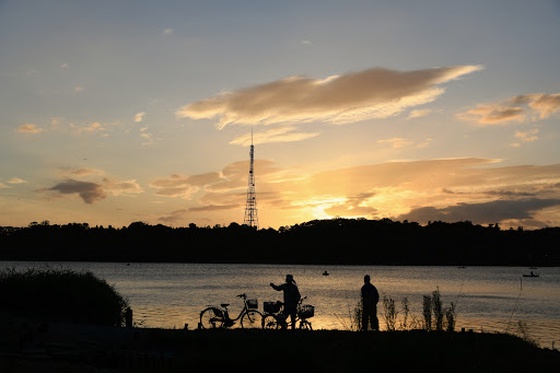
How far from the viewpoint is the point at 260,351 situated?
14461 millimetres

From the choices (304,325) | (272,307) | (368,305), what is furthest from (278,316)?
(368,305)

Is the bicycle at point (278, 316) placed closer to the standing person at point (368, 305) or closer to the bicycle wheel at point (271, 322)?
the bicycle wheel at point (271, 322)

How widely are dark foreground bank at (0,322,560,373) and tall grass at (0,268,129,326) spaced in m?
5.81

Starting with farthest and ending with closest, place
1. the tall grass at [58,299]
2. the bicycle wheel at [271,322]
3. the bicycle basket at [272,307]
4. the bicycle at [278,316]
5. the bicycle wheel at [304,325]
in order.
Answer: the tall grass at [58,299]
the bicycle wheel at [304,325]
the bicycle wheel at [271,322]
the bicycle basket at [272,307]
the bicycle at [278,316]

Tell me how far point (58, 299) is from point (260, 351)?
16.3 metres

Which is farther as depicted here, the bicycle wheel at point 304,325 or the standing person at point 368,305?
the bicycle wheel at point 304,325

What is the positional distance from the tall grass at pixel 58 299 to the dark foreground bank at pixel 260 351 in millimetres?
5805

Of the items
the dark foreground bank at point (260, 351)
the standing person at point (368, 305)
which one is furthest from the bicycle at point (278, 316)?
the standing person at point (368, 305)

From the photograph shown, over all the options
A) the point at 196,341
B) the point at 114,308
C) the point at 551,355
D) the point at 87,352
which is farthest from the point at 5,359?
the point at 551,355

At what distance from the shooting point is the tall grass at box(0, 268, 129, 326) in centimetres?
2773

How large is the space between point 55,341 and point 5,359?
407 cm

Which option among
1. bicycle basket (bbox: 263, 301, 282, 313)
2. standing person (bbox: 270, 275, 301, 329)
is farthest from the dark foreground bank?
standing person (bbox: 270, 275, 301, 329)

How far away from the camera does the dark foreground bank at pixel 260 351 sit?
47.2 ft

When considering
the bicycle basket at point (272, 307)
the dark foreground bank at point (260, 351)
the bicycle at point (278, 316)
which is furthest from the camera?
the bicycle basket at point (272, 307)
